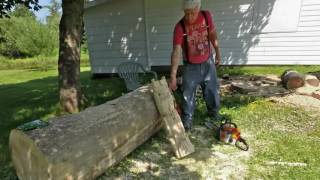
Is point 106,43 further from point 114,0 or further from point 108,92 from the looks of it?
point 108,92

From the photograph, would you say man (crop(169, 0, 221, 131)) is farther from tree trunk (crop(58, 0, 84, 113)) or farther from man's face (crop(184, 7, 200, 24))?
tree trunk (crop(58, 0, 84, 113))

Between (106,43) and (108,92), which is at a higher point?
(106,43)

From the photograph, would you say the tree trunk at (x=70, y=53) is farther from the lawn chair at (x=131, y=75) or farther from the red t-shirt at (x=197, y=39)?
the red t-shirt at (x=197, y=39)

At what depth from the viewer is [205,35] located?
191 inches

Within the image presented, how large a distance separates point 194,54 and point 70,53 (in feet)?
8.85

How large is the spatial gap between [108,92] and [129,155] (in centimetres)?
450

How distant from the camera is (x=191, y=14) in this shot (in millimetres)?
4668

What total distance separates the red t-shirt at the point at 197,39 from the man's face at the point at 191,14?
0.05m

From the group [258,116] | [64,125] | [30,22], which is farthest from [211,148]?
[30,22]

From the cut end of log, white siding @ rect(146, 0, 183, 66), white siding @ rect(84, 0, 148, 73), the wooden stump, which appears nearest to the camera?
the cut end of log

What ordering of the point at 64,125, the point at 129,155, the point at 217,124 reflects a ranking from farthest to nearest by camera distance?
the point at 217,124 → the point at 129,155 → the point at 64,125

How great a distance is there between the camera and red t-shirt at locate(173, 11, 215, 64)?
474 cm

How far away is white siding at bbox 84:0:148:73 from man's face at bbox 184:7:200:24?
7042 millimetres

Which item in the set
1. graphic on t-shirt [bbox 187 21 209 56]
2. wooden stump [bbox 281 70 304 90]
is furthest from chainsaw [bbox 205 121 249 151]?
wooden stump [bbox 281 70 304 90]
